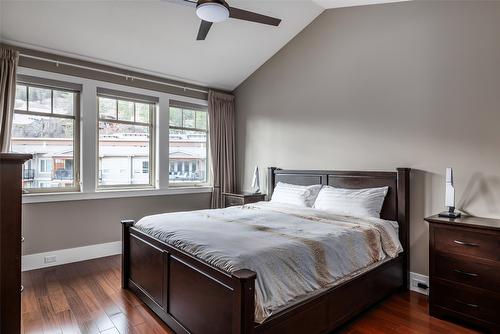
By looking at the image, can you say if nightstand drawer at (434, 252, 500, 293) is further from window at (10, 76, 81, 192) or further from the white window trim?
window at (10, 76, 81, 192)

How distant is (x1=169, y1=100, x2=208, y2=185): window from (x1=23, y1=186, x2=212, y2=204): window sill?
19cm

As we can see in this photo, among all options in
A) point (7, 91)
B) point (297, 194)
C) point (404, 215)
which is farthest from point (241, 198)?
point (7, 91)

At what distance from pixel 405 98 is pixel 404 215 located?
1.24 meters

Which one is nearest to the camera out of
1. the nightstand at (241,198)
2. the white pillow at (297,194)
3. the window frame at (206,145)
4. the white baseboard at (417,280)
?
the white baseboard at (417,280)

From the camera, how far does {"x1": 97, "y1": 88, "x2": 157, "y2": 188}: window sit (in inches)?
164

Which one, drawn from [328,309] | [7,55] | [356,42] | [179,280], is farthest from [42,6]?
[328,309]

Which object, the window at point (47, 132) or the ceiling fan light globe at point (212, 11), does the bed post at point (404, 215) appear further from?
the window at point (47, 132)

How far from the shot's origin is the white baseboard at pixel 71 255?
137 inches

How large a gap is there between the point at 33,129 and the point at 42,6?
1.42 m

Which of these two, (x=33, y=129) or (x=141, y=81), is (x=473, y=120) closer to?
(x=141, y=81)

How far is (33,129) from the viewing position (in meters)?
3.62

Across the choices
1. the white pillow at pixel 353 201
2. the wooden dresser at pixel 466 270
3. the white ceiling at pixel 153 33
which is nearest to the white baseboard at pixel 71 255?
the white ceiling at pixel 153 33

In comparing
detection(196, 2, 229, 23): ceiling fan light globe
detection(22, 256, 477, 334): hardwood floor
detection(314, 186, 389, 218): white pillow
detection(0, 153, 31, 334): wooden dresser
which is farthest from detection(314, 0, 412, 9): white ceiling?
detection(0, 153, 31, 334): wooden dresser

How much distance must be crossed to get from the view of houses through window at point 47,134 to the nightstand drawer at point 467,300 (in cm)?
422
